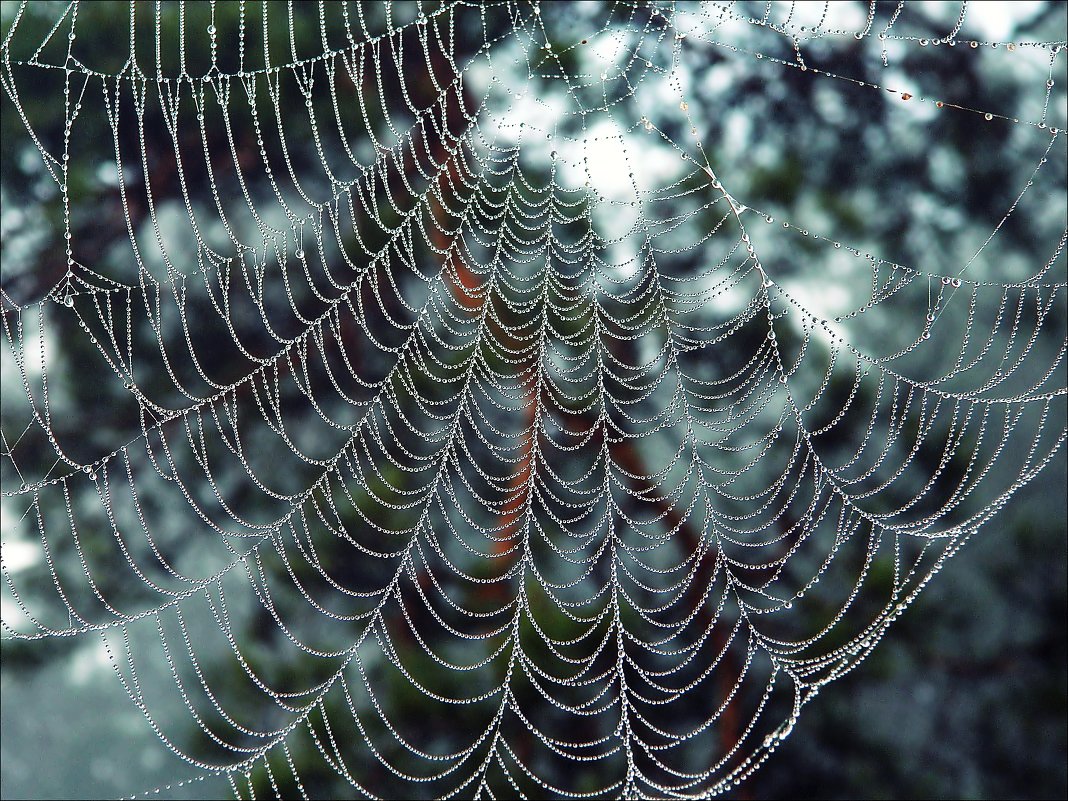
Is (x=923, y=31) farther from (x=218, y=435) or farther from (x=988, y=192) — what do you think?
(x=218, y=435)

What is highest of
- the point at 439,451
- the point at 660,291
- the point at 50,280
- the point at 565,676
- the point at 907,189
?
the point at 907,189

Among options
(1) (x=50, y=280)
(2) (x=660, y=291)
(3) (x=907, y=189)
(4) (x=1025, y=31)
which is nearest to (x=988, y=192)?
(3) (x=907, y=189)

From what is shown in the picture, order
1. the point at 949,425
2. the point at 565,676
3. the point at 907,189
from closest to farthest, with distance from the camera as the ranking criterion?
the point at 565,676
the point at 949,425
the point at 907,189

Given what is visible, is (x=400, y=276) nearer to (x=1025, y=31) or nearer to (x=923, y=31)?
(x=923, y=31)

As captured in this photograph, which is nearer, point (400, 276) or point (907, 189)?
point (400, 276)

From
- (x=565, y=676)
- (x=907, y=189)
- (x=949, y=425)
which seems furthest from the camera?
(x=907, y=189)

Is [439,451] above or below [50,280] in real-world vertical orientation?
below
